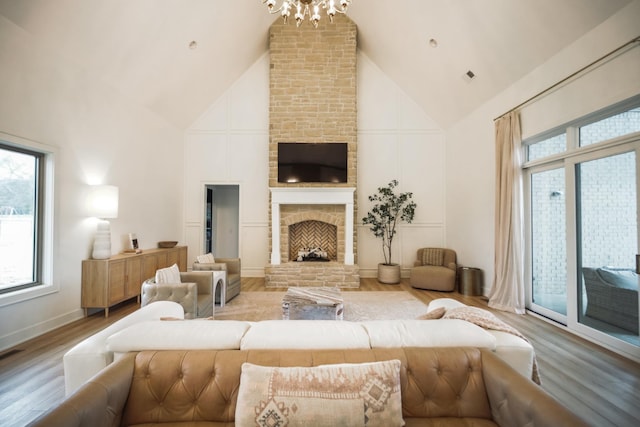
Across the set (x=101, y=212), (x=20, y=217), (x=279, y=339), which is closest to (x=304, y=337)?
(x=279, y=339)

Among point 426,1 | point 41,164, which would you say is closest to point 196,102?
point 41,164

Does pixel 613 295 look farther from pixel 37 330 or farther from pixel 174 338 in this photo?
pixel 37 330

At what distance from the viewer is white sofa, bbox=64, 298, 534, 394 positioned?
4.17 ft

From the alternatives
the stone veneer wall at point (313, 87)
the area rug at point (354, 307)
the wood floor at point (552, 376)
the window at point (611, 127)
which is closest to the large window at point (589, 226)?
the window at point (611, 127)

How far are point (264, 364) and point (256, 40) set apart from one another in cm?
631

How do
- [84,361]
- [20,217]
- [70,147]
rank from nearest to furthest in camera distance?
1. [84,361]
2. [20,217]
3. [70,147]

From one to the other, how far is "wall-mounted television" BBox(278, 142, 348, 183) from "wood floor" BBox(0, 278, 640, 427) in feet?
12.6

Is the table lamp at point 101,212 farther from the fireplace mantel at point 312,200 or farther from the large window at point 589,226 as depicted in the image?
the large window at point 589,226

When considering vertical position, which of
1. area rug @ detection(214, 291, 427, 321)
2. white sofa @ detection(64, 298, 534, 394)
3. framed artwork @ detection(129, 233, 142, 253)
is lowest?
area rug @ detection(214, 291, 427, 321)

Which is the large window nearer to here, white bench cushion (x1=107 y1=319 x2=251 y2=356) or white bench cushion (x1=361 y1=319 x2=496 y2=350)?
white bench cushion (x1=361 y1=319 x2=496 y2=350)

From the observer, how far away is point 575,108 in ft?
9.87

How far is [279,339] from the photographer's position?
1.30m

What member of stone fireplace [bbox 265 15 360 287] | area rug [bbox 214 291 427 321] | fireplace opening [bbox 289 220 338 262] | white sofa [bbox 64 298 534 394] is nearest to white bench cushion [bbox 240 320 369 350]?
white sofa [bbox 64 298 534 394]

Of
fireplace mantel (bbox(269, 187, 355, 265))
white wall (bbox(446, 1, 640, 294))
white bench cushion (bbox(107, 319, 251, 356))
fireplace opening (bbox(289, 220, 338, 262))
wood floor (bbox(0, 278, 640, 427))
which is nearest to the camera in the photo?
white bench cushion (bbox(107, 319, 251, 356))
